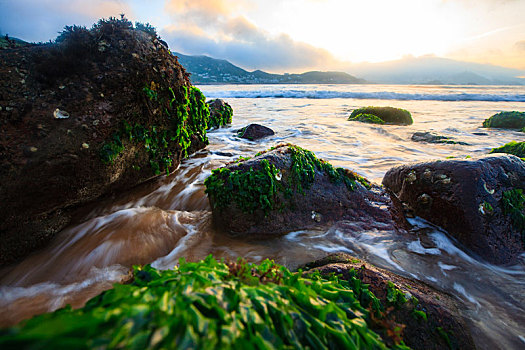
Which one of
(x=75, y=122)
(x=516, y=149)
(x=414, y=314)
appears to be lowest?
(x=414, y=314)

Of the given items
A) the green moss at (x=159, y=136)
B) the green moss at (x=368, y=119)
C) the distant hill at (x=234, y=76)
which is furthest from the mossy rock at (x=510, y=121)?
the distant hill at (x=234, y=76)

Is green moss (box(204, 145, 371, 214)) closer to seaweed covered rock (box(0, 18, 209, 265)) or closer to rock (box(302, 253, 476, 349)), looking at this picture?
rock (box(302, 253, 476, 349))

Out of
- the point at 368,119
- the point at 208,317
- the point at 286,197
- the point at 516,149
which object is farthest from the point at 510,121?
the point at 208,317

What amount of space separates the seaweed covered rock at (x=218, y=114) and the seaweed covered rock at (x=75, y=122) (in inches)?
232

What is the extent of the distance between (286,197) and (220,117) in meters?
8.20

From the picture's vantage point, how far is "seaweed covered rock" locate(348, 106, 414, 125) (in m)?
11.9

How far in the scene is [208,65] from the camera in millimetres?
138125

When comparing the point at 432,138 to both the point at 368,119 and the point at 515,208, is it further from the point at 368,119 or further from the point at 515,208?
the point at 515,208

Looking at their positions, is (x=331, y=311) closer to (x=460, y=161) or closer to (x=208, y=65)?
(x=460, y=161)

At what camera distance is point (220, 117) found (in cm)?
1085

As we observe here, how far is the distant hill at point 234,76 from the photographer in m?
98.3

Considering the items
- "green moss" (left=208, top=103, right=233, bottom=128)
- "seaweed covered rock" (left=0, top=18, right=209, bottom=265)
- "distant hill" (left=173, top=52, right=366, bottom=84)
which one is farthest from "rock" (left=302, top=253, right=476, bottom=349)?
"distant hill" (left=173, top=52, right=366, bottom=84)

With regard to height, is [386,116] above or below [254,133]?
above

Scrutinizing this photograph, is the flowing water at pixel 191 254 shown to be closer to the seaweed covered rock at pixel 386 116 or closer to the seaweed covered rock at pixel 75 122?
the seaweed covered rock at pixel 75 122
